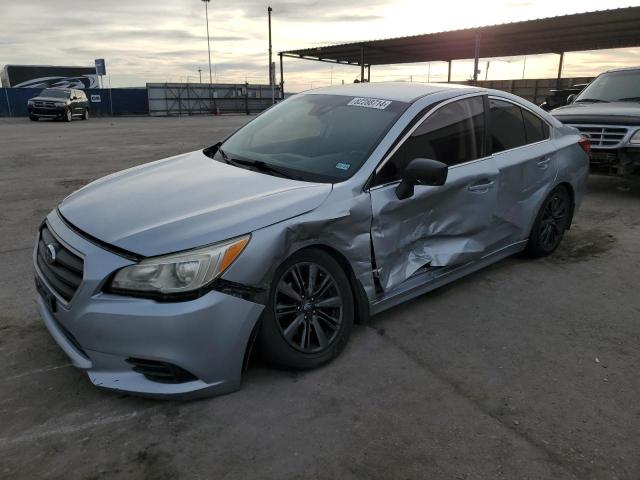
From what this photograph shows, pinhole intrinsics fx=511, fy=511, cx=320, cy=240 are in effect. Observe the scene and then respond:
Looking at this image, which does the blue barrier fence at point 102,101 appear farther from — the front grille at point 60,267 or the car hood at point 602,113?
the front grille at point 60,267

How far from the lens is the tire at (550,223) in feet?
15.4

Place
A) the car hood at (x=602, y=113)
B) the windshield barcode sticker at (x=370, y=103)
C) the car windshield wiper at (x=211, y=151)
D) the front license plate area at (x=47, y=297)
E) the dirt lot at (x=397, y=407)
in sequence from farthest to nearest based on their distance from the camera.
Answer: the car hood at (x=602, y=113)
the car windshield wiper at (x=211, y=151)
the windshield barcode sticker at (x=370, y=103)
the front license plate area at (x=47, y=297)
the dirt lot at (x=397, y=407)

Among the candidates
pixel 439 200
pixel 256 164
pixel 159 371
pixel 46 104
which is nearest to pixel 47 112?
pixel 46 104

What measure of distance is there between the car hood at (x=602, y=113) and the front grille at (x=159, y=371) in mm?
7142

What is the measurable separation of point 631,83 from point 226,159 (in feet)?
24.8

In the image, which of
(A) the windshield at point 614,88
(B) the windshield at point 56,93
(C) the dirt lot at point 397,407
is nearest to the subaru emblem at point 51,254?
(C) the dirt lot at point 397,407

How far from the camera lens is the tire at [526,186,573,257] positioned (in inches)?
185

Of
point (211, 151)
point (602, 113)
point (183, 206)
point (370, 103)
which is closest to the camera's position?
point (183, 206)

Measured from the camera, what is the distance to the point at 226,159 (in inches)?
147

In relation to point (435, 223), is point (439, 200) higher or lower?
higher

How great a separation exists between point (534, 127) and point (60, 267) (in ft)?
13.2

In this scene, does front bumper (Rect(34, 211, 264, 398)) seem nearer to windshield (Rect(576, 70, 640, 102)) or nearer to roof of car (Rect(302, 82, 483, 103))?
roof of car (Rect(302, 82, 483, 103))

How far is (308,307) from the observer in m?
2.88

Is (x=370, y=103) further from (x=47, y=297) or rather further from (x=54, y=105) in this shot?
(x=54, y=105)
